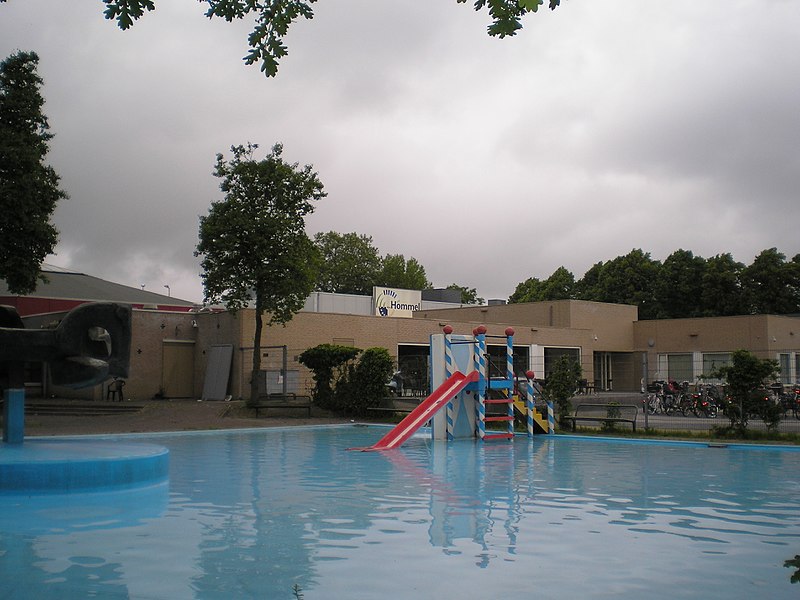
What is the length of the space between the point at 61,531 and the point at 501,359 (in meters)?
16.6

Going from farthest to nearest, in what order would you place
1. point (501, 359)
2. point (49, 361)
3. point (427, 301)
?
point (427, 301)
point (501, 359)
point (49, 361)

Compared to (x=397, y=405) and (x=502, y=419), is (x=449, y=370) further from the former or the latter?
(x=397, y=405)

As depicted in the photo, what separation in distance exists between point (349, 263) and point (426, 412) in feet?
198

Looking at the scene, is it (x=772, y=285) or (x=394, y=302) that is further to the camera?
(x=772, y=285)

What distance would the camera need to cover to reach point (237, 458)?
15.2 meters

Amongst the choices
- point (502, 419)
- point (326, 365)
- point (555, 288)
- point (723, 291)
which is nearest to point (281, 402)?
point (326, 365)

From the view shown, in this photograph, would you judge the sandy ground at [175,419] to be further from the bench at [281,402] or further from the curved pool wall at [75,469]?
the curved pool wall at [75,469]

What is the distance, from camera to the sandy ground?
21453 mm

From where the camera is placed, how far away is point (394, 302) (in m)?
52.0

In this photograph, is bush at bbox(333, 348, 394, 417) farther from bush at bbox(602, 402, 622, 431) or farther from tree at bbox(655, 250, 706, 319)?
tree at bbox(655, 250, 706, 319)

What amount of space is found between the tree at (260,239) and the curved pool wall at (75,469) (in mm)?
13337

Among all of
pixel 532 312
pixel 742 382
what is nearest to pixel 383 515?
pixel 742 382

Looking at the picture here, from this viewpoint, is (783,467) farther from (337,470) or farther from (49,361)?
(49,361)

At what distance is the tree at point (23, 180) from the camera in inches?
826
